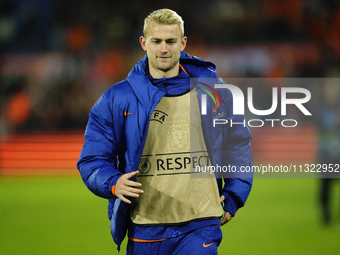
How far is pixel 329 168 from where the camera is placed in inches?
253

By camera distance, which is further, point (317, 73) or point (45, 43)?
point (45, 43)

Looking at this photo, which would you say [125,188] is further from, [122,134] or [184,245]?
[184,245]

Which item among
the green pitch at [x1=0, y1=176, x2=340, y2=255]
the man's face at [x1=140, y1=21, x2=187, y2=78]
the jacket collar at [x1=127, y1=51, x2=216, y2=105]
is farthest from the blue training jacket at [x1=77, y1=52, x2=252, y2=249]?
the green pitch at [x1=0, y1=176, x2=340, y2=255]

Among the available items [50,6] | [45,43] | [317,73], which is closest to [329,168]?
[317,73]

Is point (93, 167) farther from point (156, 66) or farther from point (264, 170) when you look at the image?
point (264, 170)

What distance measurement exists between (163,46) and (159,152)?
0.66m

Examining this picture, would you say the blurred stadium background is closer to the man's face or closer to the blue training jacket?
the blue training jacket

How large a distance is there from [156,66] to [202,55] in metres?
13.5

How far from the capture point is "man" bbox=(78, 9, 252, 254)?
8.75ft

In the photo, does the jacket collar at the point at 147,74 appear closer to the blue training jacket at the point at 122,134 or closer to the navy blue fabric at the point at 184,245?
the blue training jacket at the point at 122,134

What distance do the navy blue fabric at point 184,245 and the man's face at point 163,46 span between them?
1.02 meters

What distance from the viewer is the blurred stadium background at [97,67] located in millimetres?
9320

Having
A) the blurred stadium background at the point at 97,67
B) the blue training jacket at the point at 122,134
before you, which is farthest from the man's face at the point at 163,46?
the blurred stadium background at the point at 97,67

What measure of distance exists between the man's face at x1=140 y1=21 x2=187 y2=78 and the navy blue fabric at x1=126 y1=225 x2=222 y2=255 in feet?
3.34
